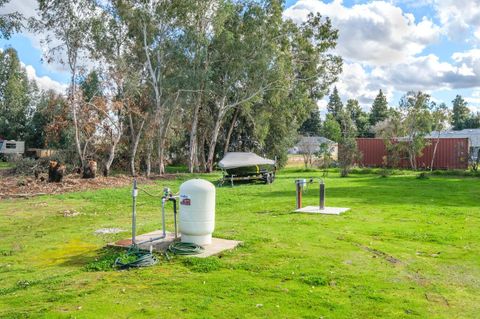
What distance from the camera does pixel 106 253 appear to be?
7246 millimetres

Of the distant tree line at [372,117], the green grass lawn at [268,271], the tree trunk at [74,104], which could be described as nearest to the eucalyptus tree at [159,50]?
the tree trunk at [74,104]

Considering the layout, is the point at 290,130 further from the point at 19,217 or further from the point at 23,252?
the point at 23,252

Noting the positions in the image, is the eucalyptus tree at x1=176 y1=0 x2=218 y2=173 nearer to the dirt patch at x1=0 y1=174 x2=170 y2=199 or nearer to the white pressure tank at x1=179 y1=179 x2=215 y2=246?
the dirt patch at x1=0 y1=174 x2=170 y2=199

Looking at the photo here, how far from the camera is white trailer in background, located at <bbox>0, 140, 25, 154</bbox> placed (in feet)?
135

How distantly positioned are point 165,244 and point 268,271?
2147mm

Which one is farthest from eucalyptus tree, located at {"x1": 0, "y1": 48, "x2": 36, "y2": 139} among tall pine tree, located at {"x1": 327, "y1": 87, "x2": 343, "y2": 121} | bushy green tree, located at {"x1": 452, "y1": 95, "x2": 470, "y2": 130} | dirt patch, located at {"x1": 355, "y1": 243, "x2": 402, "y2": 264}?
bushy green tree, located at {"x1": 452, "y1": 95, "x2": 470, "y2": 130}

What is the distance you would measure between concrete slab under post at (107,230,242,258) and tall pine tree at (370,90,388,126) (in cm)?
6768

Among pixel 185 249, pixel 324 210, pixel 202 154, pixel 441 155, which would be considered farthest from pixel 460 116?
pixel 185 249

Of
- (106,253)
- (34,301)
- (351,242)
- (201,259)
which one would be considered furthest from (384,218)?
(34,301)

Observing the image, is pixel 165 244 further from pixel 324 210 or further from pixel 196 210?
pixel 324 210

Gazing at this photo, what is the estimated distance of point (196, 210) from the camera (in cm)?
729

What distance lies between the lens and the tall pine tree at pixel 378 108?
71.8 meters

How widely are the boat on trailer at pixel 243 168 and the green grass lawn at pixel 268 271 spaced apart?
28.4ft

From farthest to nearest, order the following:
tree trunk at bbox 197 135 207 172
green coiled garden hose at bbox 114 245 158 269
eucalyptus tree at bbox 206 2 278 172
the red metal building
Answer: the red metal building → tree trunk at bbox 197 135 207 172 → eucalyptus tree at bbox 206 2 278 172 → green coiled garden hose at bbox 114 245 158 269
